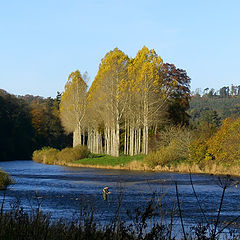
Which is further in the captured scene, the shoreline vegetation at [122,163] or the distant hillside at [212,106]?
the distant hillside at [212,106]

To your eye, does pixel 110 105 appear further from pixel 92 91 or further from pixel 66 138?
pixel 66 138

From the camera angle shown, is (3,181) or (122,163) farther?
(122,163)

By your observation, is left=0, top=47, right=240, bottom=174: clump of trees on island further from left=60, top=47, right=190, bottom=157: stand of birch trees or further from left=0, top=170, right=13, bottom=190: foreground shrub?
left=0, top=170, right=13, bottom=190: foreground shrub

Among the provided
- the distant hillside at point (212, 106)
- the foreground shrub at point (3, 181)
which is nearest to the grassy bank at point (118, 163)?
the foreground shrub at point (3, 181)

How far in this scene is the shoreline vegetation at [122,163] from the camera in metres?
43.6

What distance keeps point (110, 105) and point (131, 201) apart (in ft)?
122

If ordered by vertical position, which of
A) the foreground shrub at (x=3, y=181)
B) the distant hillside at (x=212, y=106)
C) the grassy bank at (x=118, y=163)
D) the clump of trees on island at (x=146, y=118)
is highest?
the distant hillside at (x=212, y=106)

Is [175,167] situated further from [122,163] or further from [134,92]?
[134,92]

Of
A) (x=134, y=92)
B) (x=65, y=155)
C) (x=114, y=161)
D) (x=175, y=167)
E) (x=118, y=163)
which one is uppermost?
(x=134, y=92)

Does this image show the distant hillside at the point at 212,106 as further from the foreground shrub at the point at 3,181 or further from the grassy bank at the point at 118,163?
the foreground shrub at the point at 3,181

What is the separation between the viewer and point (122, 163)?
5281 centimetres

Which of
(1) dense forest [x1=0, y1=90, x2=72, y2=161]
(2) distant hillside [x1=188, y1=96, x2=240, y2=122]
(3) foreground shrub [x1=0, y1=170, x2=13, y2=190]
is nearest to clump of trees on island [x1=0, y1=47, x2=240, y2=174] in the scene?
(1) dense forest [x1=0, y1=90, x2=72, y2=161]

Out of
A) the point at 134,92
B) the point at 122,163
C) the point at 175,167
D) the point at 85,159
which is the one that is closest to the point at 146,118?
the point at 134,92

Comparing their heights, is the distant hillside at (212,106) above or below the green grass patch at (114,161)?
above
